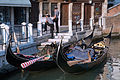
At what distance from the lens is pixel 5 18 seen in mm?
9961

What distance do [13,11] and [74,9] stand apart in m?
3.44

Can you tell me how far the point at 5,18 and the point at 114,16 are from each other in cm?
597

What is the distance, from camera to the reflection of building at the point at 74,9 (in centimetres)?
1170

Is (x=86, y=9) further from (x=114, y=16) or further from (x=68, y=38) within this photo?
(x=68, y=38)

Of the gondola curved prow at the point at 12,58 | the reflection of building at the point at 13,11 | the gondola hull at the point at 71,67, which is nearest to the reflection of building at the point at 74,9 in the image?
the reflection of building at the point at 13,11

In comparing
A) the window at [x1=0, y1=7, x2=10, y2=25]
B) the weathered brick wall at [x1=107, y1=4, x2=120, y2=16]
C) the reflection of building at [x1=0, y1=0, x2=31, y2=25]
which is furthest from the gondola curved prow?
the weathered brick wall at [x1=107, y1=4, x2=120, y2=16]

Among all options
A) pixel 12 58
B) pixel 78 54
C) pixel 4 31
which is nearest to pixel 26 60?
pixel 12 58

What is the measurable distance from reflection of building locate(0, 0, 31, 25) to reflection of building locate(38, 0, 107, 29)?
0.93 metres

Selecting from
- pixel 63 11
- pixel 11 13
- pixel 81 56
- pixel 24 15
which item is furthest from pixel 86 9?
pixel 81 56

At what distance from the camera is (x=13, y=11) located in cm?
1034

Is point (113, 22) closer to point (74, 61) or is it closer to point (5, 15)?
point (5, 15)

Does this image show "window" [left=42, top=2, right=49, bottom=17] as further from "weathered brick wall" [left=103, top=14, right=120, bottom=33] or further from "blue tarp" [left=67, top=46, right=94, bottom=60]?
"blue tarp" [left=67, top=46, right=94, bottom=60]

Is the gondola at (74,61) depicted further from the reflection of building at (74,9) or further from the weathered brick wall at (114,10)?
the weathered brick wall at (114,10)

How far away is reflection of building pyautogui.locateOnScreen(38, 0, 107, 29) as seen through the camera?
38.4ft
